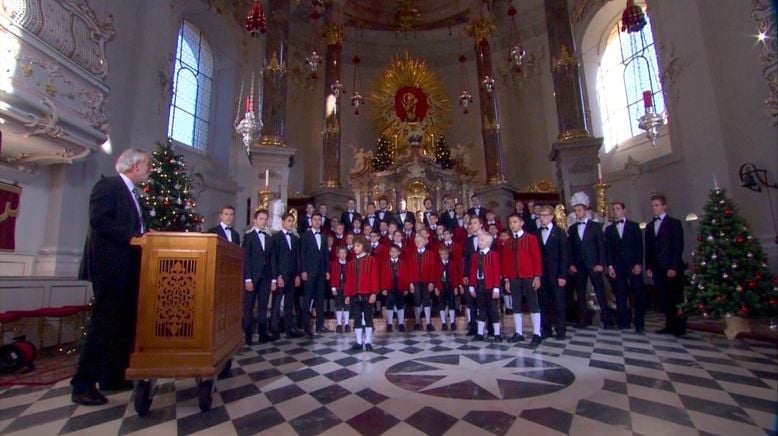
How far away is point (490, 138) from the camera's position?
1072 centimetres

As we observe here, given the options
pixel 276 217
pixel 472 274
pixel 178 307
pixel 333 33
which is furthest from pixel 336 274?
pixel 333 33

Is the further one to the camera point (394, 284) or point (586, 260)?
point (394, 284)

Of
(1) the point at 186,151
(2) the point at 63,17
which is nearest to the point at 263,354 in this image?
(2) the point at 63,17

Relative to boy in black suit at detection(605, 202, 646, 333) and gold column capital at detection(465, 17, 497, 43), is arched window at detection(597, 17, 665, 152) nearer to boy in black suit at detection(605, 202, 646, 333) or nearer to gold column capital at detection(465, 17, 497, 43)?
gold column capital at detection(465, 17, 497, 43)

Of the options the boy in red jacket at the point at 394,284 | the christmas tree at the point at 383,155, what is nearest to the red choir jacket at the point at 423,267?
the boy in red jacket at the point at 394,284

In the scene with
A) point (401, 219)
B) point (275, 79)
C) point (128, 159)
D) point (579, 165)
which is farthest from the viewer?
point (275, 79)

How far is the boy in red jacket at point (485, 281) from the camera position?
Answer: 4363mm

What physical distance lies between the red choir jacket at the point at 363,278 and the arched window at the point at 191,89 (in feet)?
24.5

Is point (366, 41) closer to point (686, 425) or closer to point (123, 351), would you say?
point (123, 351)

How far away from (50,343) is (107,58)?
4.69m

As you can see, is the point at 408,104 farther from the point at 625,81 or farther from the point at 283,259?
the point at 283,259

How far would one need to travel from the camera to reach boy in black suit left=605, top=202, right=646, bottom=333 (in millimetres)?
4777

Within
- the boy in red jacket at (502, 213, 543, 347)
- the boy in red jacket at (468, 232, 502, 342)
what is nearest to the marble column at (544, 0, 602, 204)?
the boy in red jacket at (502, 213, 543, 347)

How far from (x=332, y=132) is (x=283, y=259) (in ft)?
21.4
